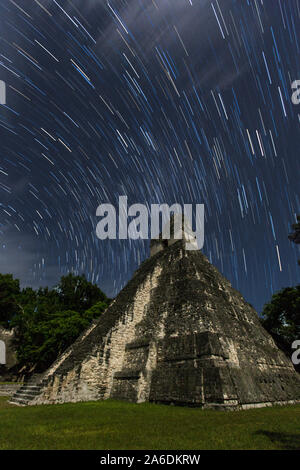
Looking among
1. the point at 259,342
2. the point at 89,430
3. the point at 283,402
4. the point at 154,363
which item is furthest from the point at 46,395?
the point at 259,342

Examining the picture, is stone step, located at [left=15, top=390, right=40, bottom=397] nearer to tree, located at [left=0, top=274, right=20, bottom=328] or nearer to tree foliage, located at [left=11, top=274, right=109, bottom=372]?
tree foliage, located at [left=11, top=274, right=109, bottom=372]

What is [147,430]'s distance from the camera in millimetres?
5938

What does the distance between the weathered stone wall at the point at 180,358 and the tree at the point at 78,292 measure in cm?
1810

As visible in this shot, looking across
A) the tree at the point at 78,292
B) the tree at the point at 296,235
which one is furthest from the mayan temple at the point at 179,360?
the tree at the point at 78,292

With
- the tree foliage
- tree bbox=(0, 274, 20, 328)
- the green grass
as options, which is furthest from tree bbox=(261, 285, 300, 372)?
tree bbox=(0, 274, 20, 328)

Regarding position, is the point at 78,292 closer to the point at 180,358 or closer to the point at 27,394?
the point at 27,394

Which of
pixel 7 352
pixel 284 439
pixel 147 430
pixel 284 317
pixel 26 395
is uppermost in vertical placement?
pixel 284 317

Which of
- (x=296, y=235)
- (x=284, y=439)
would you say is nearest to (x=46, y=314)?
(x=296, y=235)

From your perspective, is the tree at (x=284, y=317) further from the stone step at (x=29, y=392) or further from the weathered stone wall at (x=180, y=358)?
the stone step at (x=29, y=392)

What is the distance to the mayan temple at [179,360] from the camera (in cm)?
975

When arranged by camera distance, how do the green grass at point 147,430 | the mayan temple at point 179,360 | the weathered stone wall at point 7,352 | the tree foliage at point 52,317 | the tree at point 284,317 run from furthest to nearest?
the weathered stone wall at point 7,352
the tree foliage at point 52,317
the tree at point 284,317
the mayan temple at point 179,360
the green grass at point 147,430

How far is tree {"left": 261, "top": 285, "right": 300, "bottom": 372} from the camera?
19.0 metres

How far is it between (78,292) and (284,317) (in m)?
25.0

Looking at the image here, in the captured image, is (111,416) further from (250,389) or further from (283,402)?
(283,402)
